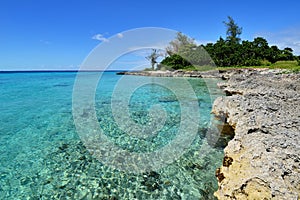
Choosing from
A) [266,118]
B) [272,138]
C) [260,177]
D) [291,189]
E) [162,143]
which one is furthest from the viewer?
[162,143]

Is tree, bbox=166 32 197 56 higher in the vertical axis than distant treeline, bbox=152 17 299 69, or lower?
higher

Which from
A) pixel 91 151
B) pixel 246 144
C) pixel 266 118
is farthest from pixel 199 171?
pixel 91 151

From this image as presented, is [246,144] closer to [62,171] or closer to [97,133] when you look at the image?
[62,171]

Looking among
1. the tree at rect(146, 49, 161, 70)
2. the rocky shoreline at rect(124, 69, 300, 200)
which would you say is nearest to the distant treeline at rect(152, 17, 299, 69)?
the tree at rect(146, 49, 161, 70)

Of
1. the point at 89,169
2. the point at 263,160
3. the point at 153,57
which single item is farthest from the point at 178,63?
the point at 263,160

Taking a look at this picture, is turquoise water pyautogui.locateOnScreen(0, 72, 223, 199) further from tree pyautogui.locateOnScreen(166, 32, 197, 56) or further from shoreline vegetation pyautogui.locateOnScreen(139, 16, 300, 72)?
tree pyautogui.locateOnScreen(166, 32, 197, 56)

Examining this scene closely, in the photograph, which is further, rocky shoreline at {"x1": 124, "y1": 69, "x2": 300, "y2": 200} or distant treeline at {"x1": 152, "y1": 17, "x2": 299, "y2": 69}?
distant treeline at {"x1": 152, "y1": 17, "x2": 299, "y2": 69}

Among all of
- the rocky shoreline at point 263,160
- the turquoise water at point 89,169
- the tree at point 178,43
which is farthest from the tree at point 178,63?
the rocky shoreline at point 263,160

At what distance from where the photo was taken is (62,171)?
190 inches

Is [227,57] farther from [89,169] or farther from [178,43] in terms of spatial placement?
[89,169]

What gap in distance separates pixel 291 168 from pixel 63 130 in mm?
7897

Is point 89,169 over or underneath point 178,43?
underneath

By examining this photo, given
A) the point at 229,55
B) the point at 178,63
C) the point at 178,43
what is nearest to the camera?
the point at 229,55

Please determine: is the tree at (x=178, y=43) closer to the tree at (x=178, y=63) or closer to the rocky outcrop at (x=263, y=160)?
the tree at (x=178, y=63)
